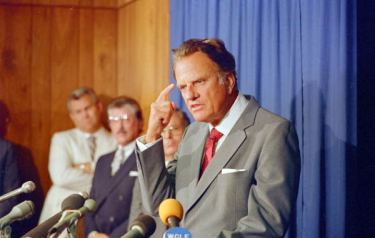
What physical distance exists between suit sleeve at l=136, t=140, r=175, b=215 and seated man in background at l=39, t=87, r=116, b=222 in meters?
2.12

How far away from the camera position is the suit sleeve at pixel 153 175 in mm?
2381

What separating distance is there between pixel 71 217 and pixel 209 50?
86cm

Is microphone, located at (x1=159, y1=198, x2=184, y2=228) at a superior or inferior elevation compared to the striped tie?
superior

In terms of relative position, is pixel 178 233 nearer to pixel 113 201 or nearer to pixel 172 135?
pixel 172 135

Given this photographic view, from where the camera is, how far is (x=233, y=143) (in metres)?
2.23

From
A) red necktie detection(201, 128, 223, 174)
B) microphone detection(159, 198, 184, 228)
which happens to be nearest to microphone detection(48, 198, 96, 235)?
microphone detection(159, 198, 184, 228)

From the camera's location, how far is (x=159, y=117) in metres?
2.40

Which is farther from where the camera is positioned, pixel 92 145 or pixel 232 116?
pixel 92 145

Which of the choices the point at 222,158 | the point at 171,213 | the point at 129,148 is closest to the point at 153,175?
the point at 222,158

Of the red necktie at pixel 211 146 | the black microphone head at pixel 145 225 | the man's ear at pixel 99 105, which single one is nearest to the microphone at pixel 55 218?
the black microphone head at pixel 145 225

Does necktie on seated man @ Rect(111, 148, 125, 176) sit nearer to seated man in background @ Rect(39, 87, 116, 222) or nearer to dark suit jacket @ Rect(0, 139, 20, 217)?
seated man in background @ Rect(39, 87, 116, 222)

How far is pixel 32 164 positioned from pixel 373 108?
3.18 metres

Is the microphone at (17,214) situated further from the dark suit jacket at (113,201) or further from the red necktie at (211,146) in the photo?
the dark suit jacket at (113,201)

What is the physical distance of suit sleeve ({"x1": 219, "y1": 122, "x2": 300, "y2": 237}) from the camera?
2.00m
